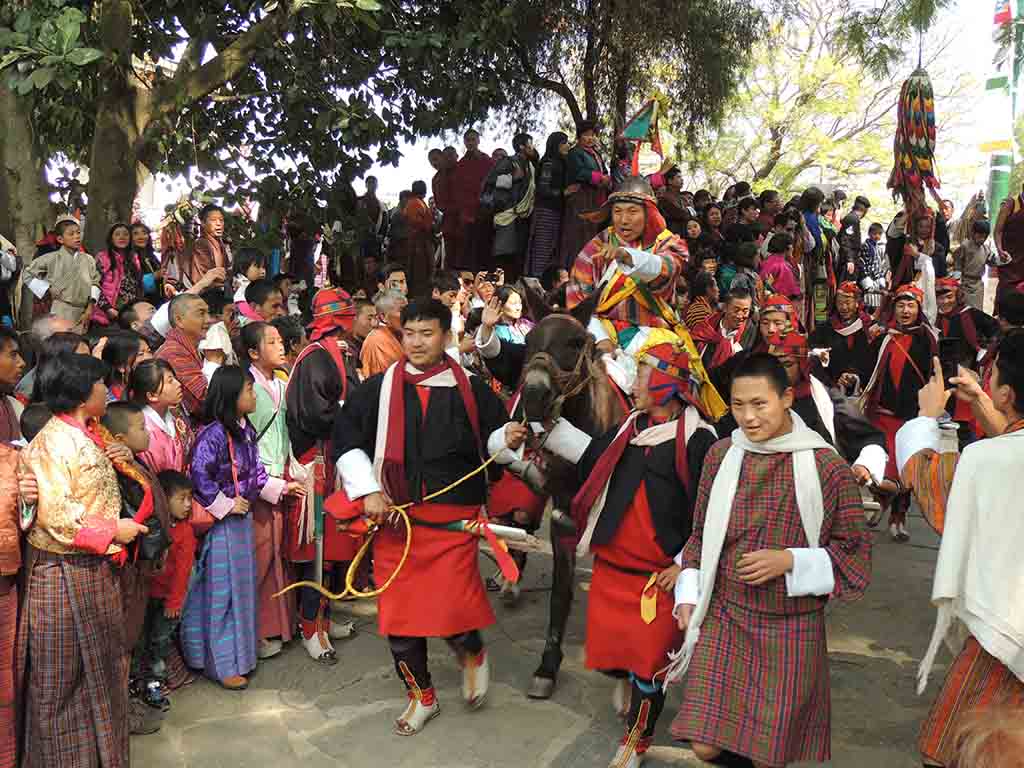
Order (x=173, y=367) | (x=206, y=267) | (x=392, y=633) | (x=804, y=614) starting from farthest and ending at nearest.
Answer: (x=206, y=267) < (x=173, y=367) < (x=392, y=633) < (x=804, y=614)

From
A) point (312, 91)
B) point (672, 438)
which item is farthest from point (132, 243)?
point (672, 438)

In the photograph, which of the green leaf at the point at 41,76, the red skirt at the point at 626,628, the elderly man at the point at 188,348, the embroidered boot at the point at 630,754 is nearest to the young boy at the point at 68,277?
the green leaf at the point at 41,76

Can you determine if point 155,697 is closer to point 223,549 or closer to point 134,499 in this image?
point 223,549

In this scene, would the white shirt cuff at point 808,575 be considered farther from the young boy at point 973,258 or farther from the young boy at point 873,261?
the young boy at point 873,261

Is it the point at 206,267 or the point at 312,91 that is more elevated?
the point at 312,91

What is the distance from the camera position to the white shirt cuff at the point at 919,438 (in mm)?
3641

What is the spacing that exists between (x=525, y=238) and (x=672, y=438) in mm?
7417

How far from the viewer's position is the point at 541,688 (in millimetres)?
5102

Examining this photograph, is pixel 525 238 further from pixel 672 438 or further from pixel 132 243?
pixel 672 438

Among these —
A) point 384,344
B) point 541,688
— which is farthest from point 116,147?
point 541,688

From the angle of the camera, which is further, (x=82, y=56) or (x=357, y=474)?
(x=82, y=56)

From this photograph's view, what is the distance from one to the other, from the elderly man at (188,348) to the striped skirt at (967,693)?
3939 millimetres

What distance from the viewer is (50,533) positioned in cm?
373

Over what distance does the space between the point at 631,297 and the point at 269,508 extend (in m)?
2.34
